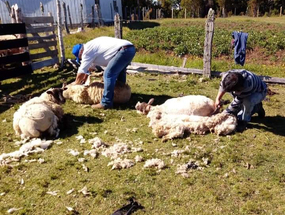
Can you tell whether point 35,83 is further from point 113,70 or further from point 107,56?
point 113,70

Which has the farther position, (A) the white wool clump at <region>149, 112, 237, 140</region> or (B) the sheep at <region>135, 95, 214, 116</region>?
(B) the sheep at <region>135, 95, 214, 116</region>

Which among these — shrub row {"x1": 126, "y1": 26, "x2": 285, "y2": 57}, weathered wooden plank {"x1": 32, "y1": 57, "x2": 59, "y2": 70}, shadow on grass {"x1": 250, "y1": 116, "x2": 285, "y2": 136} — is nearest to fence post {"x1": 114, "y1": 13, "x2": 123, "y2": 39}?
weathered wooden plank {"x1": 32, "y1": 57, "x2": 59, "y2": 70}

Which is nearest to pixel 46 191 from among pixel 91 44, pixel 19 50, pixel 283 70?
pixel 91 44

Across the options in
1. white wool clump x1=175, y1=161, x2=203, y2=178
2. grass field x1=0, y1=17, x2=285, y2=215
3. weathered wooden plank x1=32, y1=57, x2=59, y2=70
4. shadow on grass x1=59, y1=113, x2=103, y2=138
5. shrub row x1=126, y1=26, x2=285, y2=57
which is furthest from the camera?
shrub row x1=126, y1=26, x2=285, y2=57

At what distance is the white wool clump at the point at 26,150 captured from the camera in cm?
497

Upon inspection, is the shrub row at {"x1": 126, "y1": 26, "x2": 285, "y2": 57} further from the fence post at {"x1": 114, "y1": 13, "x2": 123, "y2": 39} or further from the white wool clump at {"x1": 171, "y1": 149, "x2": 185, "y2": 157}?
the white wool clump at {"x1": 171, "y1": 149, "x2": 185, "y2": 157}

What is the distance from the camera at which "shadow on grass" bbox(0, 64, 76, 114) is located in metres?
8.74

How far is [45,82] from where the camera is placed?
32.0 feet

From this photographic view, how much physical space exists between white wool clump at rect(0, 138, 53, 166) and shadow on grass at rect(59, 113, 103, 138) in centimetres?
49

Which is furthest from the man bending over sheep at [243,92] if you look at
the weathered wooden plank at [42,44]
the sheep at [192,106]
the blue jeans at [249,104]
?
the weathered wooden plank at [42,44]

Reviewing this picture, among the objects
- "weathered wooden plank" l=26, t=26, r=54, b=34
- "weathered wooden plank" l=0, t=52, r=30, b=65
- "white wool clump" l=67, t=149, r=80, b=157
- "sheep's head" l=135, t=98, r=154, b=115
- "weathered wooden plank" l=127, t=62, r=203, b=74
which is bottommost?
"white wool clump" l=67, t=149, r=80, b=157

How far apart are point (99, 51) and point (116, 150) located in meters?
2.74

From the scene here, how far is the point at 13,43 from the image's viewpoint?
9805 mm

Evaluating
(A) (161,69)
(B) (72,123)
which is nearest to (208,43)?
(A) (161,69)
